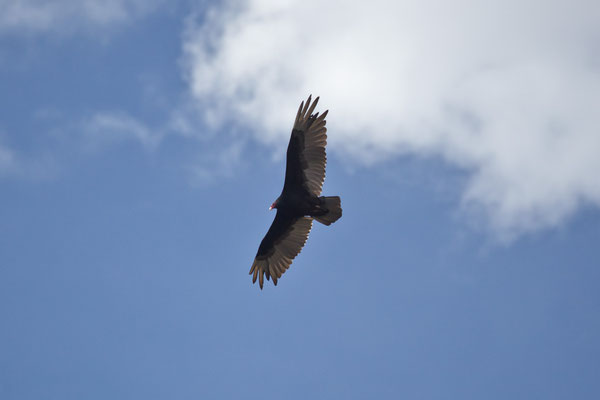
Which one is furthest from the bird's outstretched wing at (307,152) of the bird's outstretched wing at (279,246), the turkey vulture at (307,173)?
the bird's outstretched wing at (279,246)

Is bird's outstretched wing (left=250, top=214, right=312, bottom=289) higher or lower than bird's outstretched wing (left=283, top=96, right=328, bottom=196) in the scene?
lower

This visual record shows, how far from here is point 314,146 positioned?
13680mm

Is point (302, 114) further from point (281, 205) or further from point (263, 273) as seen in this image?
point (263, 273)

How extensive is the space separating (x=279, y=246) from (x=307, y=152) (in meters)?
2.30

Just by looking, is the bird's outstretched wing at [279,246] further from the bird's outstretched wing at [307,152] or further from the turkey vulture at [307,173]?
the bird's outstretched wing at [307,152]

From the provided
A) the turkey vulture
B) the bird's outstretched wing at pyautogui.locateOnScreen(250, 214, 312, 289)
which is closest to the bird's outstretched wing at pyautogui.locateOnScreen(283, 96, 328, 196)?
the turkey vulture

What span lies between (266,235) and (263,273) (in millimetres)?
807

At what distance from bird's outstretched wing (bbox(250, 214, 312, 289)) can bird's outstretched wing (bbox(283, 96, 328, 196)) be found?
3.55 ft

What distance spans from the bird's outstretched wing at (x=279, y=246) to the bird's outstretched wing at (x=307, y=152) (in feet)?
3.55

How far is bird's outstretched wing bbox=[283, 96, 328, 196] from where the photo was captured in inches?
536

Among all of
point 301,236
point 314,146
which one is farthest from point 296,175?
point 301,236

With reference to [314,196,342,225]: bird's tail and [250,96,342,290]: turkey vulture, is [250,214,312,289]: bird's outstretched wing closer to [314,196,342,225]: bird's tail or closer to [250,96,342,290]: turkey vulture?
[250,96,342,290]: turkey vulture

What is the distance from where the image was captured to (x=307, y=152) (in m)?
13.7

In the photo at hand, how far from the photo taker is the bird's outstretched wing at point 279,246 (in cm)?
1466
